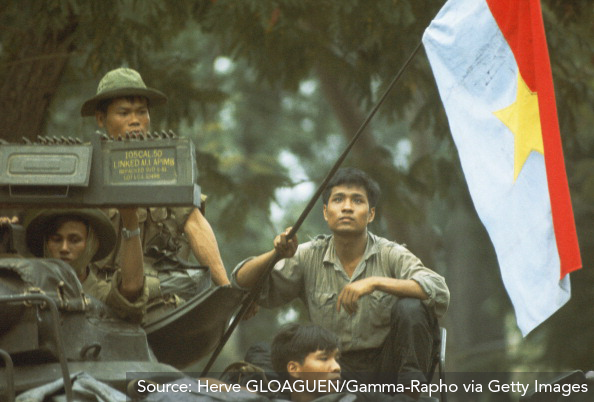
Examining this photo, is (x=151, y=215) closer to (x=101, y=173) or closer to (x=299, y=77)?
(x=101, y=173)

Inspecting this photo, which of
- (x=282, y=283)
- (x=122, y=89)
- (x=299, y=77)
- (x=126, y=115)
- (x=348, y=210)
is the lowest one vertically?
(x=282, y=283)

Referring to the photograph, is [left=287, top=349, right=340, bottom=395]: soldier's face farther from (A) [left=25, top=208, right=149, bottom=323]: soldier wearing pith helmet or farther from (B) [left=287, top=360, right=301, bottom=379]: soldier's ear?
(A) [left=25, top=208, right=149, bottom=323]: soldier wearing pith helmet

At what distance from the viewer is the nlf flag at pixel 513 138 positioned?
6906mm

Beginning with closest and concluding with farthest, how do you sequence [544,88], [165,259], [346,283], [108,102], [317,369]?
[317,369] < [544,88] < [346,283] < [165,259] < [108,102]

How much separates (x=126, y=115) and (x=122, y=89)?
0.15m

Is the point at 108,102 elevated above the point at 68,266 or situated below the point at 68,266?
above

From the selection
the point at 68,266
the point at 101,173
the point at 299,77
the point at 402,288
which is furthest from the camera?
the point at 299,77

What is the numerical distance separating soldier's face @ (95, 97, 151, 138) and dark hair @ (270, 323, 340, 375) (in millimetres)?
1778

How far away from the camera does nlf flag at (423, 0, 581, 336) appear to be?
691cm

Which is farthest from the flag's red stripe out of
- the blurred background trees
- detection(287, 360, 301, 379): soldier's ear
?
the blurred background trees

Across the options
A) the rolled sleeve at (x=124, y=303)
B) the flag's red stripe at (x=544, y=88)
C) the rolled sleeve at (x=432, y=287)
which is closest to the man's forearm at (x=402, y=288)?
the rolled sleeve at (x=432, y=287)

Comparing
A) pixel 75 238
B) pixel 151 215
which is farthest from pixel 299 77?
pixel 75 238

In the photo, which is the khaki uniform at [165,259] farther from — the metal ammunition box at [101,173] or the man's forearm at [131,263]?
the metal ammunition box at [101,173]

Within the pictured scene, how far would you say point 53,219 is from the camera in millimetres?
7590
